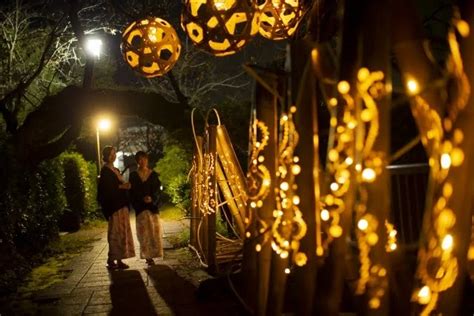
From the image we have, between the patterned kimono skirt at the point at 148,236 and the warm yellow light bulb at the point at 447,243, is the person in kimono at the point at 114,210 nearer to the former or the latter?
the patterned kimono skirt at the point at 148,236

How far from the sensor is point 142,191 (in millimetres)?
9125

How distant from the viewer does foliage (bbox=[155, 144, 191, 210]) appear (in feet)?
49.2

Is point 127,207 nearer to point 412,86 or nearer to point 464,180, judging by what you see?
point 412,86

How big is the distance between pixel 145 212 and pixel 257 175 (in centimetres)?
548

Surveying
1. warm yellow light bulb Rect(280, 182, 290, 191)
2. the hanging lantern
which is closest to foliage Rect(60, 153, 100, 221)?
the hanging lantern

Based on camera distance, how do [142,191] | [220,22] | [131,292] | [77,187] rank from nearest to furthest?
[220,22], [131,292], [142,191], [77,187]

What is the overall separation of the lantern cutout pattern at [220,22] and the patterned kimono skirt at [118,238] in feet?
15.7

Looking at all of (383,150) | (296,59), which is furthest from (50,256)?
(383,150)

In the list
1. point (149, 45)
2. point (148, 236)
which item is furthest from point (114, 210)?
point (149, 45)

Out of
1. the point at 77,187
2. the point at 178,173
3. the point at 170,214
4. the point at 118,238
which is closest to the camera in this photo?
the point at 118,238

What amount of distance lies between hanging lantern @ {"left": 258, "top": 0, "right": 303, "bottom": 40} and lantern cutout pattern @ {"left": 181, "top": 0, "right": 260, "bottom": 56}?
462 mm

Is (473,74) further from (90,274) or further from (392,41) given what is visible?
(90,274)

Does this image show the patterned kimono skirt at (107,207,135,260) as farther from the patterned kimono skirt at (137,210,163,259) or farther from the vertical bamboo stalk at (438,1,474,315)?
the vertical bamboo stalk at (438,1,474,315)

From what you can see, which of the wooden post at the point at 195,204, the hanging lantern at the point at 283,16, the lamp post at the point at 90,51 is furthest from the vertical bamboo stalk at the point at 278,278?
the lamp post at the point at 90,51
